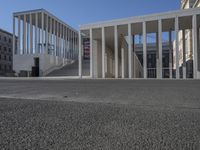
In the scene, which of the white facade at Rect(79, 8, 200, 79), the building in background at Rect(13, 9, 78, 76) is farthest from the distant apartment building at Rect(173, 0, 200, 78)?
the building in background at Rect(13, 9, 78, 76)

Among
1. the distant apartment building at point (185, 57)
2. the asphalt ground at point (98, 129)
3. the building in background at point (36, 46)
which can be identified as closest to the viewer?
the asphalt ground at point (98, 129)

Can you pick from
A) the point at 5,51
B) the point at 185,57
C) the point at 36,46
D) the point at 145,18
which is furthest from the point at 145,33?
the point at 5,51

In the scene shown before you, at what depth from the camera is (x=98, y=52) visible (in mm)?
34188

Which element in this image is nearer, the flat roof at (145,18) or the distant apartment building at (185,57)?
the flat roof at (145,18)

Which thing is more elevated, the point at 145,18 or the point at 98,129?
the point at 145,18

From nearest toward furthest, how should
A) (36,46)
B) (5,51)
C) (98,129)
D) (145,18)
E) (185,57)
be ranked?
(98,129), (145,18), (185,57), (36,46), (5,51)

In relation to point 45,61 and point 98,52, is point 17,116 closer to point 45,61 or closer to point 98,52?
point 98,52

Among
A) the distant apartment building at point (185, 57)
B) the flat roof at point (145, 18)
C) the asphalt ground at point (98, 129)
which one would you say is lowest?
the asphalt ground at point (98, 129)

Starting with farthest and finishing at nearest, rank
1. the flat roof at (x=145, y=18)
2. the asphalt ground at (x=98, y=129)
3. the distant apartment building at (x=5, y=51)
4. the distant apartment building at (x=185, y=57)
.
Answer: the distant apartment building at (x=5, y=51), the distant apartment building at (x=185, y=57), the flat roof at (x=145, y=18), the asphalt ground at (x=98, y=129)

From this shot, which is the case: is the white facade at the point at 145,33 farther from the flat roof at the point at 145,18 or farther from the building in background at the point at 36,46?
the building in background at the point at 36,46

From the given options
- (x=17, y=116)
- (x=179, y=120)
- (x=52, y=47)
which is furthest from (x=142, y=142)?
(x=52, y=47)

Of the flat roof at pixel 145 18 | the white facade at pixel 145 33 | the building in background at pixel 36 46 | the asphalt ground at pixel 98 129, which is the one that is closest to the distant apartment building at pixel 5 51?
the building in background at pixel 36 46

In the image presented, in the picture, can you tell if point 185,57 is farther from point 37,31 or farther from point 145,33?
point 37,31

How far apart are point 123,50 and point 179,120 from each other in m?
30.9
